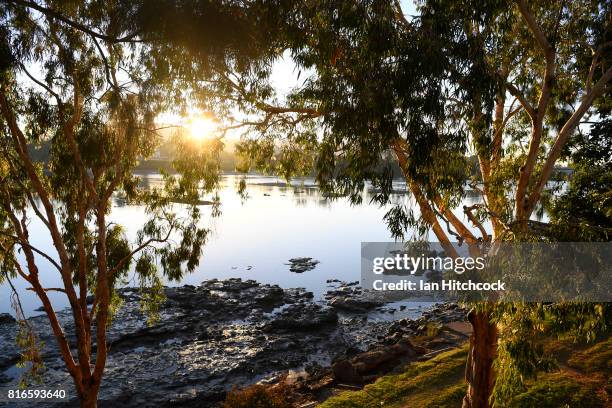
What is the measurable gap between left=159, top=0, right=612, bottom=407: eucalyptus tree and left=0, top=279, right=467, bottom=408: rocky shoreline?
6846 mm

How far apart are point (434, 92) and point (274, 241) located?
36324 millimetres

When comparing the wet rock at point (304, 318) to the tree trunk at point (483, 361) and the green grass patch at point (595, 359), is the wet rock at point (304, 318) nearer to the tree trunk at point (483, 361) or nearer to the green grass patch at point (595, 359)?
the green grass patch at point (595, 359)

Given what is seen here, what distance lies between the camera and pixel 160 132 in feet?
32.5

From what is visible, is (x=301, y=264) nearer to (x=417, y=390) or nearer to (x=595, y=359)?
(x=417, y=390)

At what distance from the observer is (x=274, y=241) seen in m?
41.1

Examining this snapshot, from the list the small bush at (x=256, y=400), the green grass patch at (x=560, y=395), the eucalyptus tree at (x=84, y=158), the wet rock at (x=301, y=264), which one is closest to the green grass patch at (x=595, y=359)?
the green grass patch at (x=560, y=395)

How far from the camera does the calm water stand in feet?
91.5

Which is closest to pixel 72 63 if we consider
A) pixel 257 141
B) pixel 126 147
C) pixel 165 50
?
pixel 126 147

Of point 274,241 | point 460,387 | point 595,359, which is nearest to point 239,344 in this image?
point 460,387

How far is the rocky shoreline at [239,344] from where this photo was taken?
43.7 ft

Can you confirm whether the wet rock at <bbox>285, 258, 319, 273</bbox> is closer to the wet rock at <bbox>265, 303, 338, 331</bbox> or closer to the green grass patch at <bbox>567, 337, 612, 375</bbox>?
the wet rock at <bbox>265, 303, 338, 331</bbox>

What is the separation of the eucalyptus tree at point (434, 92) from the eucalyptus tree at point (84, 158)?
1883 mm

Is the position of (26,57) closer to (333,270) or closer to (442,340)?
(442,340)

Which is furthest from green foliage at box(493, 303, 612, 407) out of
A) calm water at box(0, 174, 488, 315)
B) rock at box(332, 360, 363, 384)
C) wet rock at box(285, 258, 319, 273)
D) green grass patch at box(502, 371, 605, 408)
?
wet rock at box(285, 258, 319, 273)
